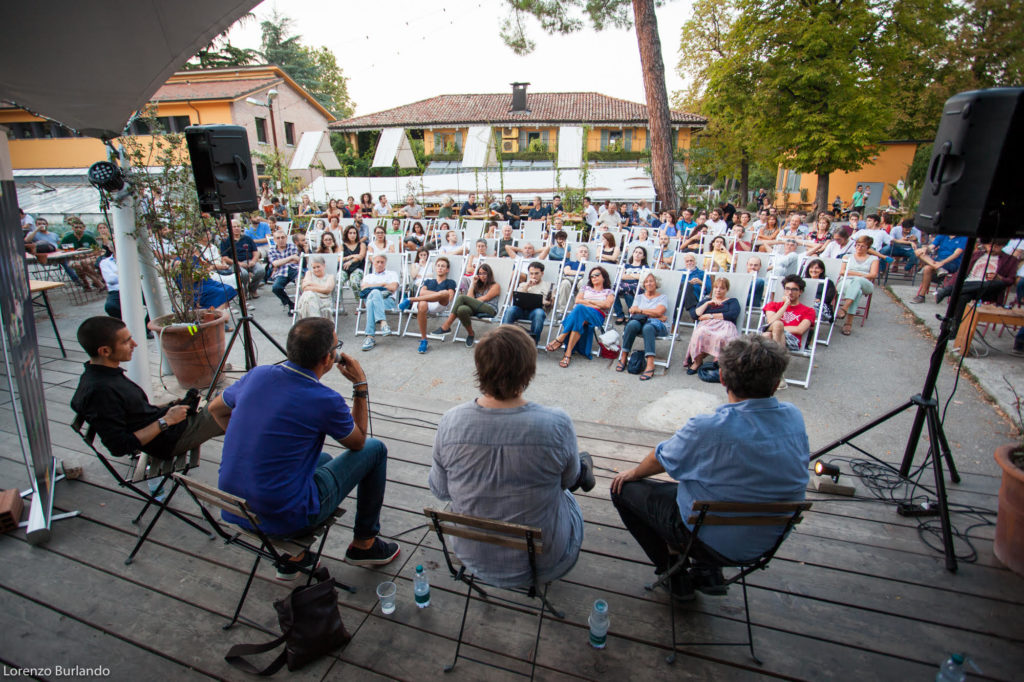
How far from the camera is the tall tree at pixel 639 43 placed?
35.0 feet

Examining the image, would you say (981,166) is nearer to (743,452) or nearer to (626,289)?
(743,452)

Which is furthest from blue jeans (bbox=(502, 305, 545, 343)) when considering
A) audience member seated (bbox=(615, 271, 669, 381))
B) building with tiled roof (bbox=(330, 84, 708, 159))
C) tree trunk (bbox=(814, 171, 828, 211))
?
building with tiled roof (bbox=(330, 84, 708, 159))

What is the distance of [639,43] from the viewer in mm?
10664

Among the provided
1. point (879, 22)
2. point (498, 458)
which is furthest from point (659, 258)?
point (879, 22)

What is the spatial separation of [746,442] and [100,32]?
3.44m

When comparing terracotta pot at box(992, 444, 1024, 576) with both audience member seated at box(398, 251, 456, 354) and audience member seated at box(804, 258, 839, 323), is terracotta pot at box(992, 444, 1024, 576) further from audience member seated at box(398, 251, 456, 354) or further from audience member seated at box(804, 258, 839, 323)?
audience member seated at box(398, 251, 456, 354)

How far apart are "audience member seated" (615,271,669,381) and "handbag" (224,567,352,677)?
11.9 feet

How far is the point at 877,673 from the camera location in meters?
1.74

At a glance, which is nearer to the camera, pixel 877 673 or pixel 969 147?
pixel 877 673

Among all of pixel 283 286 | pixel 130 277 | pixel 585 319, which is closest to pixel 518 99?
pixel 283 286

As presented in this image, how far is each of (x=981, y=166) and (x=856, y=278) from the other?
4.45 meters

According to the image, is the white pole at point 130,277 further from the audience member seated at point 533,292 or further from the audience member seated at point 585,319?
the audience member seated at point 585,319

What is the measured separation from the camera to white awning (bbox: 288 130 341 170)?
52.9 feet

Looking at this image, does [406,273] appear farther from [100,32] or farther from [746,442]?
[746,442]
